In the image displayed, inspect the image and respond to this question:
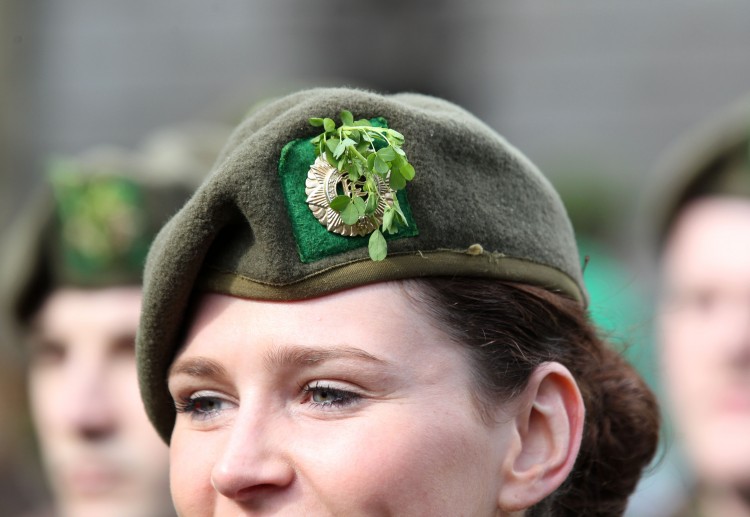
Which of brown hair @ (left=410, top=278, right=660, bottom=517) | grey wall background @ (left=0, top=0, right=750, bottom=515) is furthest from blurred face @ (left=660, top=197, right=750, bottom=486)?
grey wall background @ (left=0, top=0, right=750, bottom=515)

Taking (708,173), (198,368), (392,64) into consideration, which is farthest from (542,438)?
(392,64)

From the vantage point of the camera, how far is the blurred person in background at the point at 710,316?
191 inches

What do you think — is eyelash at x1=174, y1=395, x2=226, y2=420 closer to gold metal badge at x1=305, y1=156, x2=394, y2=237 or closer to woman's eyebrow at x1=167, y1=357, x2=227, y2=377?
woman's eyebrow at x1=167, y1=357, x2=227, y2=377

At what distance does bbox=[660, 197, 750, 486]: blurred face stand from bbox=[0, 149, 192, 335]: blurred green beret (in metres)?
2.09

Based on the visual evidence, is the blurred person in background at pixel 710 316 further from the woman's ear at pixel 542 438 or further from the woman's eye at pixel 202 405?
the woman's eye at pixel 202 405

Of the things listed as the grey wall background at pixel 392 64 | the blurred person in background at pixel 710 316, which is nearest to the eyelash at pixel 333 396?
the blurred person in background at pixel 710 316

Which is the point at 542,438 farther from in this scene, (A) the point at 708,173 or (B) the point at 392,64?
(B) the point at 392,64

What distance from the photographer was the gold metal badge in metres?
2.49

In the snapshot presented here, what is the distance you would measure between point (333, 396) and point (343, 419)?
59mm

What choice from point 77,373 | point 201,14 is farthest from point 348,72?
point 77,373

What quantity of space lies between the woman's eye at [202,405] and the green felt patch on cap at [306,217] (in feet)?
1.23

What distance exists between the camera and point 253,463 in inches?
94.8

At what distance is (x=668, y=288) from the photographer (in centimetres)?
530

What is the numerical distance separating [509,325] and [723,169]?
2.86 metres
